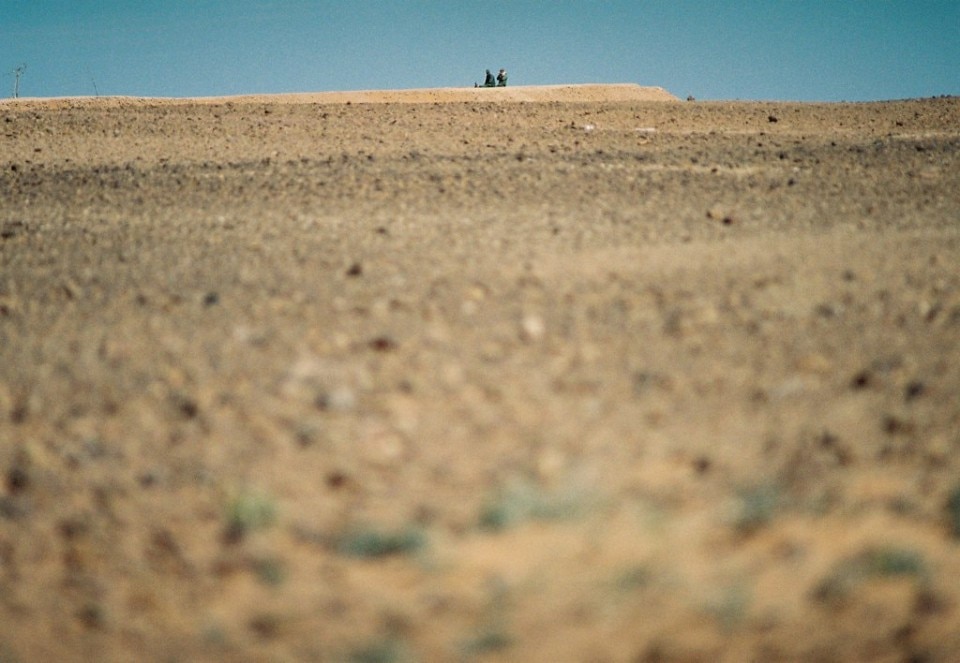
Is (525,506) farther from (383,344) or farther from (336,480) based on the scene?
(383,344)

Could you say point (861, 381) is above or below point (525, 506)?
above

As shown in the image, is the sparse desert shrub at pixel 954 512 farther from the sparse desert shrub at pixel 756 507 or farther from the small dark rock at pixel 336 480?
the small dark rock at pixel 336 480

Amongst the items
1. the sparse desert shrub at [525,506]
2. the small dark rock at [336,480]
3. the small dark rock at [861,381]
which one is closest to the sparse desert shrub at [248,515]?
the small dark rock at [336,480]

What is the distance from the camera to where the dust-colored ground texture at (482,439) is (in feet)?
9.36

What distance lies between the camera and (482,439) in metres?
3.52

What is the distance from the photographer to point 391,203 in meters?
7.33

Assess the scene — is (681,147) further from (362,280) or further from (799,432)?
(799,432)

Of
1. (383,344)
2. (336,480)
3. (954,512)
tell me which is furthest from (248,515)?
(954,512)

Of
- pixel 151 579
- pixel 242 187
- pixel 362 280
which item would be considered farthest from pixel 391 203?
pixel 151 579

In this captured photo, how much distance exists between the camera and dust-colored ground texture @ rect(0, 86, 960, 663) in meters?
2.85

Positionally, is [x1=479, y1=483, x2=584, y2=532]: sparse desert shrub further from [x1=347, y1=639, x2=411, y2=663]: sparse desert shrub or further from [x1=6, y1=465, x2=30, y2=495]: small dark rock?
[x1=6, y1=465, x2=30, y2=495]: small dark rock

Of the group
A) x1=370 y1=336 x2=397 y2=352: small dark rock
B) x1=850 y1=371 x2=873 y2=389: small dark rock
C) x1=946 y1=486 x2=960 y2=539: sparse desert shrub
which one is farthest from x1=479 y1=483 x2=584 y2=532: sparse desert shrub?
x1=850 y1=371 x2=873 y2=389: small dark rock

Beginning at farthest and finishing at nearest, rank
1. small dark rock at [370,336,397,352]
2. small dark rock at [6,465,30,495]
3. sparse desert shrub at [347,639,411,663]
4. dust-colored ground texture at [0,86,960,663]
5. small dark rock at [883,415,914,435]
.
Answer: small dark rock at [370,336,397,352]
small dark rock at [883,415,914,435]
small dark rock at [6,465,30,495]
dust-colored ground texture at [0,86,960,663]
sparse desert shrub at [347,639,411,663]

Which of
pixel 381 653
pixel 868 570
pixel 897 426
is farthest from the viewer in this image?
pixel 897 426
